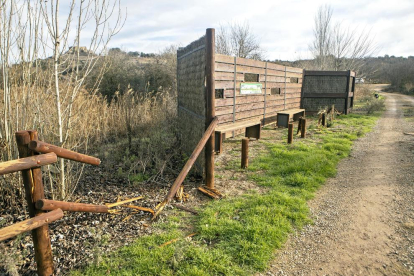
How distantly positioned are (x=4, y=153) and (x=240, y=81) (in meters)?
5.45

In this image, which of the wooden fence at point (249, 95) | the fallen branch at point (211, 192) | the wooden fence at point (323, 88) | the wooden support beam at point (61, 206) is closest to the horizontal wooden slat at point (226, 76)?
the wooden fence at point (249, 95)

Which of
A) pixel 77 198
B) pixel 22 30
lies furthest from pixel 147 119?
pixel 22 30

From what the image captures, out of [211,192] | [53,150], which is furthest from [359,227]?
[53,150]

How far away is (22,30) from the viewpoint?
133 inches

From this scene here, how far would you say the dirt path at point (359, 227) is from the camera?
2689mm

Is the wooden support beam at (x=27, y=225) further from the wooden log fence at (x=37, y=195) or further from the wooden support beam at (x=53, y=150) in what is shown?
the wooden support beam at (x=53, y=150)

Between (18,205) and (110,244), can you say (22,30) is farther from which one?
(110,244)

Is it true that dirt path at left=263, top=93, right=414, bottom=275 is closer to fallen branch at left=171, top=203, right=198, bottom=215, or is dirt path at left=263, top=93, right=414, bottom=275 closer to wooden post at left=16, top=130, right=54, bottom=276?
fallen branch at left=171, top=203, right=198, bottom=215

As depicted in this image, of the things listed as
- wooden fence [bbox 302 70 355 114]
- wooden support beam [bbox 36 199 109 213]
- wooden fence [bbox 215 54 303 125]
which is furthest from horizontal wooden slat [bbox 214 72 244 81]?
wooden fence [bbox 302 70 355 114]

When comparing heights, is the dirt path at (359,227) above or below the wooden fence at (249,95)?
below

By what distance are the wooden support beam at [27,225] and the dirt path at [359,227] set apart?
2089 millimetres

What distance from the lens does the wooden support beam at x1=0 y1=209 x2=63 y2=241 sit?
1.99m

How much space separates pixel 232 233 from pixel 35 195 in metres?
2.09

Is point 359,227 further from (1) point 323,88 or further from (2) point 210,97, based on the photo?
(1) point 323,88
